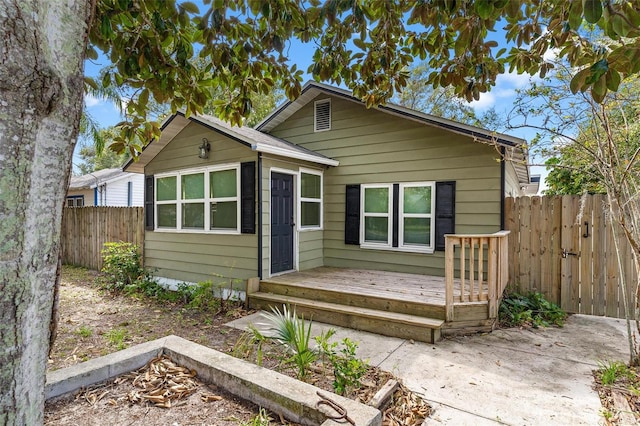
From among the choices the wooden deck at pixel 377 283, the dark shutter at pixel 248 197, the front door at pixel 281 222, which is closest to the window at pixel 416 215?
the wooden deck at pixel 377 283

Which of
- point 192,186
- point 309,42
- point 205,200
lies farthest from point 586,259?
point 192,186

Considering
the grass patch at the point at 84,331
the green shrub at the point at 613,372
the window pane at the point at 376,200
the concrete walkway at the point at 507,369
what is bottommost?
the grass patch at the point at 84,331

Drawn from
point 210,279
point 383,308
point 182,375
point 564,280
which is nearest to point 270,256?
point 210,279

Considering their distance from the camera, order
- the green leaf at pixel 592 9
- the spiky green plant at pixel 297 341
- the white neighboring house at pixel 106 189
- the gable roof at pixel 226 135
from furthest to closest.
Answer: the white neighboring house at pixel 106 189, the gable roof at pixel 226 135, the spiky green plant at pixel 297 341, the green leaf at pixel 592 9

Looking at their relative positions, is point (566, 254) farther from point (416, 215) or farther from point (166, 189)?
point (166, 189)

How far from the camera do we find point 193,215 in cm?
681

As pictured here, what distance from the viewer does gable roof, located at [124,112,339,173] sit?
18.8ft

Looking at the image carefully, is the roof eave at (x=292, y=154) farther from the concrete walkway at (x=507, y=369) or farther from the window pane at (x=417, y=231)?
the concrete walkway at (x=507, y=369)

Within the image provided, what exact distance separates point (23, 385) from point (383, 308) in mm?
4205

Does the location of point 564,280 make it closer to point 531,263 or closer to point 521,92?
point 531,263

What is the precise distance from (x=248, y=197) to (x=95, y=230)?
20.6 ft

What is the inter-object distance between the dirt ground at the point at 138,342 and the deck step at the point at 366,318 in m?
0.79

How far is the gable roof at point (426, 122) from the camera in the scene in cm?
502

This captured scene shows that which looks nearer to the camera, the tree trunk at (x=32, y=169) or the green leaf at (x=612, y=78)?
the tree trunk at (x=32, y=169)
